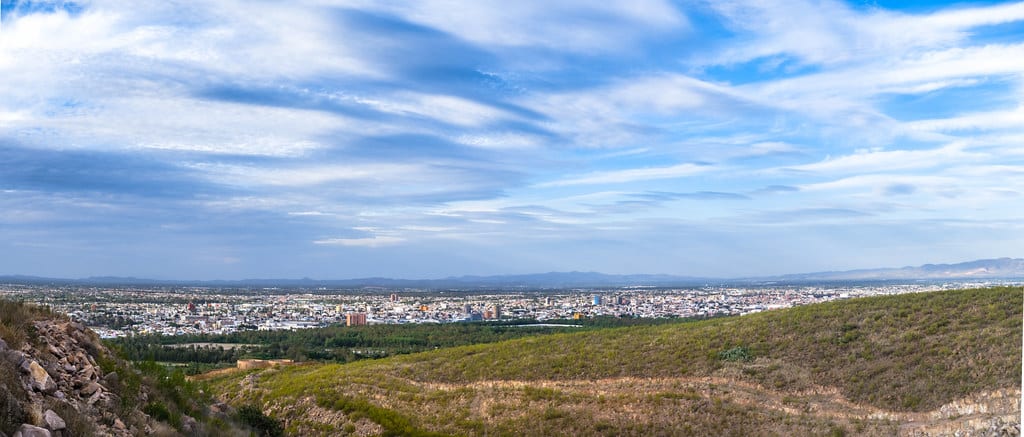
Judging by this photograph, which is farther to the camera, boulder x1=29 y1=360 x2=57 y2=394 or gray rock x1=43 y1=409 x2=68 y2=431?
boulder x1=29 y1=360 x2=57 y2=394

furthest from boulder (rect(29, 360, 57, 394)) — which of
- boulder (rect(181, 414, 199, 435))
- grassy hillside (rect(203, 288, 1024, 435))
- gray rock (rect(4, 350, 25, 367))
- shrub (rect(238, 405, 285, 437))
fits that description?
grassy hillside (rect(203, 288, 1024, 435))

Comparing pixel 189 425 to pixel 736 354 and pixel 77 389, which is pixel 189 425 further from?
pixel 736 354

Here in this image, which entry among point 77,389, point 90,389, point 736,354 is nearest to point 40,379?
point 77,389

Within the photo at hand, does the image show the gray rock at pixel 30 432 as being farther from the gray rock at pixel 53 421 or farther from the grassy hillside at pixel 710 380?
the grassy hillside at pixel 710 380

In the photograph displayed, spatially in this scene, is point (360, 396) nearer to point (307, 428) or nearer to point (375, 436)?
point (307, 428)

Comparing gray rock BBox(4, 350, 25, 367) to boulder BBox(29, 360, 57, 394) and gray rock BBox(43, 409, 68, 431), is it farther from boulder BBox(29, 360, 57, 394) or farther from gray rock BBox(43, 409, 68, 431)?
gray rock BBox(43, 409, 68, 431)

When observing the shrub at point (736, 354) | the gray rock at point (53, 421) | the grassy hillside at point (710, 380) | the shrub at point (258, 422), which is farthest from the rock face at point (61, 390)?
the shrub at point (736, 354)
